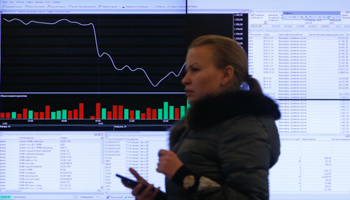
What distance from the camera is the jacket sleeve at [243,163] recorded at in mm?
1236

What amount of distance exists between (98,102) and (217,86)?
4.20 feet

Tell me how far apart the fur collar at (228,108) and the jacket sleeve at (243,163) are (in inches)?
2.6

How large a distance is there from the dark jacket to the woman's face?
0.08m

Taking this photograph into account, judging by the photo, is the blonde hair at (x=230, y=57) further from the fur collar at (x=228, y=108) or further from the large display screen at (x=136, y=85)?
the large display screen at (x=136, y=85)

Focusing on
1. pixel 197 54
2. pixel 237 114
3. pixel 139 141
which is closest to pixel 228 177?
pixel 237 114

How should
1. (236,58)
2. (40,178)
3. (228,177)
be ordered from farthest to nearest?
1. (40,178)
2. (236,58)
3. (228,177)

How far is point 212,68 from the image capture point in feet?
4.84

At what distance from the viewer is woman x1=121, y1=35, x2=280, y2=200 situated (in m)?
1.25

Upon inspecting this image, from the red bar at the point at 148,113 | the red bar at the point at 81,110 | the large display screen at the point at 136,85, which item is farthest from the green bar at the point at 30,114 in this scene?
the red bar at the point at 148,113

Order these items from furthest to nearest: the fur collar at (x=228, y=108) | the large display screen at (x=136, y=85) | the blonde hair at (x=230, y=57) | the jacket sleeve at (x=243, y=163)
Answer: the large display screen at (x=136, y=85)
the blonde hair at (x=230, y=57)
the fur collar at (x=228, y=108)
the jacket sleeve at (x=243, y=163)

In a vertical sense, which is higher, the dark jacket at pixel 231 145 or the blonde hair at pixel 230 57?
the blonde hair at pixel 230 57

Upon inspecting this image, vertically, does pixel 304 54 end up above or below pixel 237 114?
above

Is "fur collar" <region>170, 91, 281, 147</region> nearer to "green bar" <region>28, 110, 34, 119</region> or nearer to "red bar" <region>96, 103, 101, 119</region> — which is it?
"red bar" <region>96, 103, 101, 119</region>

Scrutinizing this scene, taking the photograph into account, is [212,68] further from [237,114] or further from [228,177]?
[228,177]
